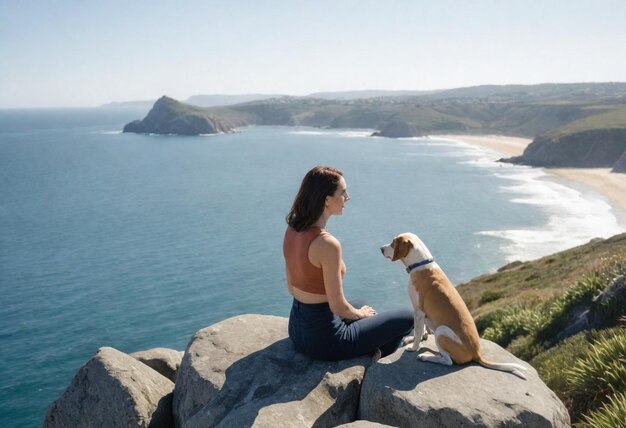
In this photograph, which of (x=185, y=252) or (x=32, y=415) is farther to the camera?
(x=185, y=252)

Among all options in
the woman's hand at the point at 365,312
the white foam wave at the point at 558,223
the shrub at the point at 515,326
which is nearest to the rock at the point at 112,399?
the woman's hand at the point at 365,312

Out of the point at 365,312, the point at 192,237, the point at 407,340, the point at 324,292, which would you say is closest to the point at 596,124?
the point at 192,237

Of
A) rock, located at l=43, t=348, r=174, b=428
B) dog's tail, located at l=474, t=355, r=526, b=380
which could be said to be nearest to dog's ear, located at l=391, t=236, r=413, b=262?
dog's tail, located at l=474, t=355, r=526, b=380

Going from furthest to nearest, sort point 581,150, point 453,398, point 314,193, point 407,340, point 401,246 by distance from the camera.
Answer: point 581,150 < point 407,340 < point 401,246 < point 314,193 < point 453,398

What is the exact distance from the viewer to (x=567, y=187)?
83.2 m

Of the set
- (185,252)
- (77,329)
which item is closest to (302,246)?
(77,329)

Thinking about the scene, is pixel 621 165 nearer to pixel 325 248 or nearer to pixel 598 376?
pixel 598 376

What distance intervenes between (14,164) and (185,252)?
85.9 meters

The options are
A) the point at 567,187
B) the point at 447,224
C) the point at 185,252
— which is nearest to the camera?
the point at 185,252

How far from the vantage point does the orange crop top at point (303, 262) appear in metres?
6.25

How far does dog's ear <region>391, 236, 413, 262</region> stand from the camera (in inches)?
265

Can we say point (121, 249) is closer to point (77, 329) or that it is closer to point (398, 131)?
point (77, 329)

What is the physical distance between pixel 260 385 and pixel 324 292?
1.39 m

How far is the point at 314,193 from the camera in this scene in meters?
6.26
